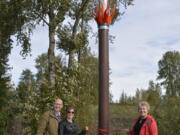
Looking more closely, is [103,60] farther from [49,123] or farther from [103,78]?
[49,123]

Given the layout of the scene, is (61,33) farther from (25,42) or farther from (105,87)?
(105,87)

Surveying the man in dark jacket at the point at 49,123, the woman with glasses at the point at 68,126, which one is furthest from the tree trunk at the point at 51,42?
the woman with glasses at the point at 68,126

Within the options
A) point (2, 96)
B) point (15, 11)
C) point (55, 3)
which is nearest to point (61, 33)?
point (55, 3)

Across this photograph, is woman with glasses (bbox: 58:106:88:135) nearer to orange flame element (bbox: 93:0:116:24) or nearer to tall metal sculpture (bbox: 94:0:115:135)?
tall metal sculpture (bbox: 94:0:115:135)

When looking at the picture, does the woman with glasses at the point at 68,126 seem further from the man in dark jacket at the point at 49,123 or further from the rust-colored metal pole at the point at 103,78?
the rust-colored metal pole at the point at 103,78

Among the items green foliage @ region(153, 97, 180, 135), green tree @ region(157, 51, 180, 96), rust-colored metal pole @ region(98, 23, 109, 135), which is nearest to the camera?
rust-colored metal pole @ region(98, 23, 109, 135)

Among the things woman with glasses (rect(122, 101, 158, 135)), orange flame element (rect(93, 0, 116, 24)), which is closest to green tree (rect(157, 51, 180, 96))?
orange flame element (rect(93, 0, 116, 24))

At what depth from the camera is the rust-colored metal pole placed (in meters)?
6.41

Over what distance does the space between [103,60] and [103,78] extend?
458mm

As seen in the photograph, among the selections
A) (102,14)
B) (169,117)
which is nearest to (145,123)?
(102,14)

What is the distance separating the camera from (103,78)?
6.54 m

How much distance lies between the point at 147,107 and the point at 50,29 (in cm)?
898

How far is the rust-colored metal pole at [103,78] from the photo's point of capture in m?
6.41

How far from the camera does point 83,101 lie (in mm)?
10203
